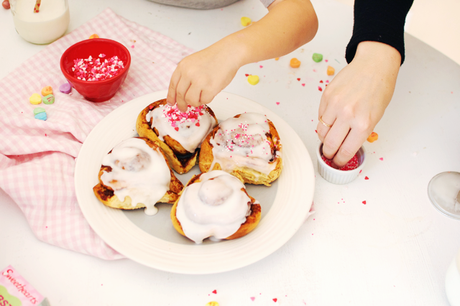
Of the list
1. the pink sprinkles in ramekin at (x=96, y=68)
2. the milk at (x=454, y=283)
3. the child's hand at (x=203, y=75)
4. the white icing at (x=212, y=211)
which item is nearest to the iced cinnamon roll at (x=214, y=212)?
the white icing at (x=212, y=211)

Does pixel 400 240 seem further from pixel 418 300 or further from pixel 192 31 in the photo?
pixel 192 31

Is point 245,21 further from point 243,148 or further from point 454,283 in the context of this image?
point 454,283

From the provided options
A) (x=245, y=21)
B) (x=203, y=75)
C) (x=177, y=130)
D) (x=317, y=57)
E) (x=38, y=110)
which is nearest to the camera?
(x=203, y=75)

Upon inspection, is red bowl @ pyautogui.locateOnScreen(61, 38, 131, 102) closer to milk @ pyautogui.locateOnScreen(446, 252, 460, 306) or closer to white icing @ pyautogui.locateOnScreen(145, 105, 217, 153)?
white icing @ pyautogui.locateOnScreen(145, 105, 217, 153)

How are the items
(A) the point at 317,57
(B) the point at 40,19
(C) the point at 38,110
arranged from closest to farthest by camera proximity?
(C) the point at 38,110, (B) the point at 40,19, (A) the point at 317,57

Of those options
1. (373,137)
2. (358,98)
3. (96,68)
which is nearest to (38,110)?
(96,68)

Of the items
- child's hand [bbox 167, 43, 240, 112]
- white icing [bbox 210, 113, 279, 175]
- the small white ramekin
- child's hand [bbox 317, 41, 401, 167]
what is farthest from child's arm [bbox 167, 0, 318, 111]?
the small white ramekin

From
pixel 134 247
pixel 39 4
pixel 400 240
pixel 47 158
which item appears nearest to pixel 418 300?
pixel 400 240
